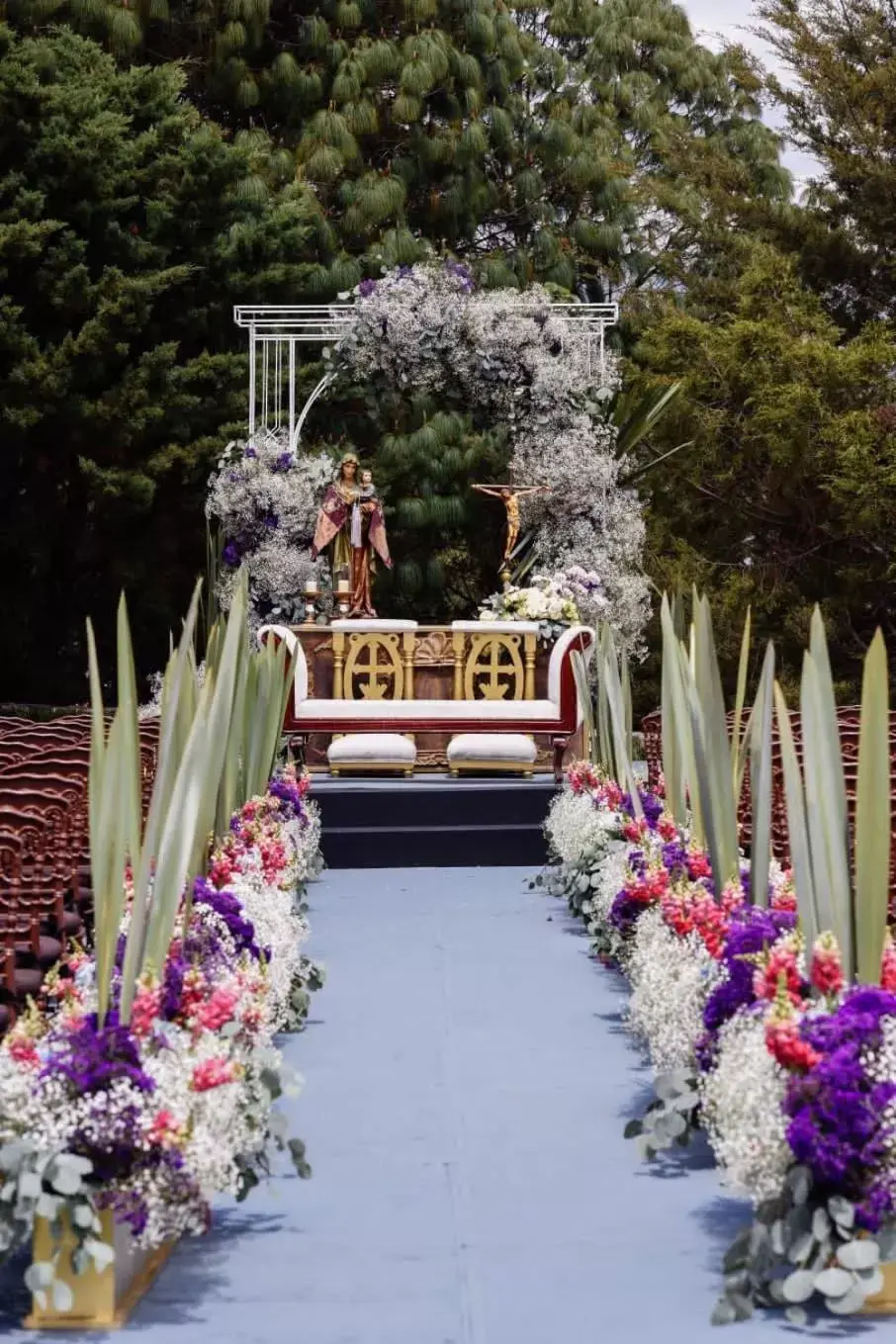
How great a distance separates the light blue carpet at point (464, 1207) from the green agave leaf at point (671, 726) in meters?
0.75

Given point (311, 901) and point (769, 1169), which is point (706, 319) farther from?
point (769, 1169)

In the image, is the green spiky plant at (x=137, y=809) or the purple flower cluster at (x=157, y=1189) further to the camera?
the green spiky plant at (x=137, y=809)

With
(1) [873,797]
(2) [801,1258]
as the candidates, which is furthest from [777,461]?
(2) [801,1258]

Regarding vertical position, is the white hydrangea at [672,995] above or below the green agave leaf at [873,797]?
below

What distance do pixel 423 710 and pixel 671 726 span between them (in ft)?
20.7

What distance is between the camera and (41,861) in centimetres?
628

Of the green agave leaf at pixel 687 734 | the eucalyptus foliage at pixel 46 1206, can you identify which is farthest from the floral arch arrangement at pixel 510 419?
the eucalyptus foliage at pixel 46 1206

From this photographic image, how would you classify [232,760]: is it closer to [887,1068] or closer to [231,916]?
[231,916]

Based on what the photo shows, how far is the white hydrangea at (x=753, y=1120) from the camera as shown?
3.50 metres

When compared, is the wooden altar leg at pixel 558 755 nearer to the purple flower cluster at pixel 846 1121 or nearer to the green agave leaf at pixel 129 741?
the green agave leaf at pixel 129 741

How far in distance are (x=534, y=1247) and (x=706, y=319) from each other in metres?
22.7

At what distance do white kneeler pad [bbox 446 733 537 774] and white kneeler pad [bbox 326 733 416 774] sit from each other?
0.31m

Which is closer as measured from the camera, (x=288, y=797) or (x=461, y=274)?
(x=288, y=797)

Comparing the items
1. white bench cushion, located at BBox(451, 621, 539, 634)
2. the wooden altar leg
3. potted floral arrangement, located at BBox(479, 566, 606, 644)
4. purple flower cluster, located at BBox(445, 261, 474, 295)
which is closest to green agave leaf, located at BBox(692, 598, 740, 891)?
the wooden altar leg
